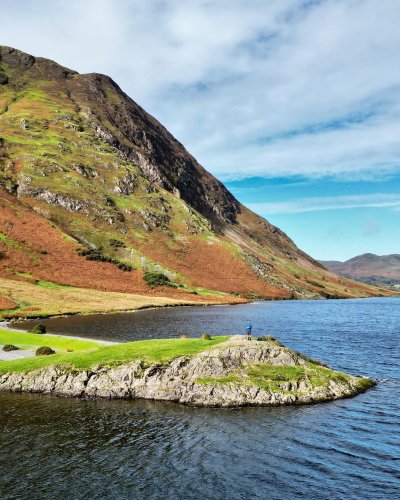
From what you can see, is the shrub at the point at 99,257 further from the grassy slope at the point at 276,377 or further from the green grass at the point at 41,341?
the grassy slope at the point at 276,377

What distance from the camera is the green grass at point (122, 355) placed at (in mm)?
41156

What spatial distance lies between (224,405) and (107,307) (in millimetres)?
82167

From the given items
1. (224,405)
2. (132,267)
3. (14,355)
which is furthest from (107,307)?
(224,405)

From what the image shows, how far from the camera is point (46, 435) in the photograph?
97.6 feet

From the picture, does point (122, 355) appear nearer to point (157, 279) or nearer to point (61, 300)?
point (61, 300)

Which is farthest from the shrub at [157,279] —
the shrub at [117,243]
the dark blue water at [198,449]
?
the dark blue water at [198,449]

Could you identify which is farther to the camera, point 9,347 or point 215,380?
point 9,347

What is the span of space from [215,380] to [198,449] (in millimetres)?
10779

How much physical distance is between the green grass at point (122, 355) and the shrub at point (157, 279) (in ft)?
357

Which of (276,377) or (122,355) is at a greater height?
(122,355)

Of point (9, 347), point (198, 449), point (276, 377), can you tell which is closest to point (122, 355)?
point (276, 377)

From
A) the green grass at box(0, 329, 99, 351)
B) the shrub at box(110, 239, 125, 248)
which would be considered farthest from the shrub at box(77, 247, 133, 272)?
the green grass at box(0, 329, 99, 351)

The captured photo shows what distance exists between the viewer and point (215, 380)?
122 feet

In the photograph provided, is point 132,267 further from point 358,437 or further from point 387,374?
point 358,437
